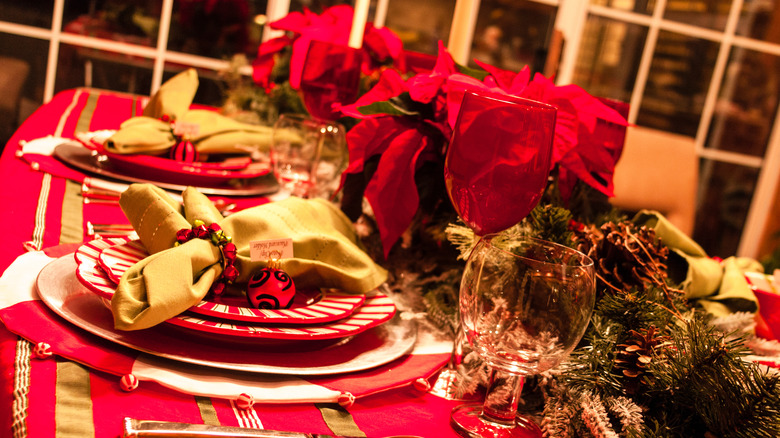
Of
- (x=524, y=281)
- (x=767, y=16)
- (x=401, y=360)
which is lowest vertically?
(x=401, y=360)

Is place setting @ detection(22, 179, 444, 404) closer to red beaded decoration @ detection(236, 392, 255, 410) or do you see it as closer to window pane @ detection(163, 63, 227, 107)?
red beaded decoration @ detection(236, 392, 255, 410)

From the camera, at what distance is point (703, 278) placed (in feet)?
2.78

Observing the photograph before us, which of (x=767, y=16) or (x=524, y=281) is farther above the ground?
(x=767, y=16)

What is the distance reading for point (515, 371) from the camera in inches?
21.5

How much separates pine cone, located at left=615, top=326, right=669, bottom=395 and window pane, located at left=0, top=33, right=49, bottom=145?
295cm

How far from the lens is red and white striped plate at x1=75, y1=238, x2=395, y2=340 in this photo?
1.77 ft

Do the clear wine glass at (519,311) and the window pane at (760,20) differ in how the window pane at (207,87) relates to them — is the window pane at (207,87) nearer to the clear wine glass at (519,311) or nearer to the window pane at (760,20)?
the window pane at (760,20)

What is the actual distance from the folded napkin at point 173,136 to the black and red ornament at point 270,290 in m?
0.50

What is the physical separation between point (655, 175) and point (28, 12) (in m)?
2.54

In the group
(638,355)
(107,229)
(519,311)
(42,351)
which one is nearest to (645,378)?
(638,355)

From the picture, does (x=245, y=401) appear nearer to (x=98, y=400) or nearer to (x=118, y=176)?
(x=98, y=400)

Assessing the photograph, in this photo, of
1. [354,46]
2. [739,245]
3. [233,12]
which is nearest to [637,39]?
[739,245]

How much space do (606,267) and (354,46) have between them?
59cm

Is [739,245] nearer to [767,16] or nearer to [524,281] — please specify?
[767,16]
